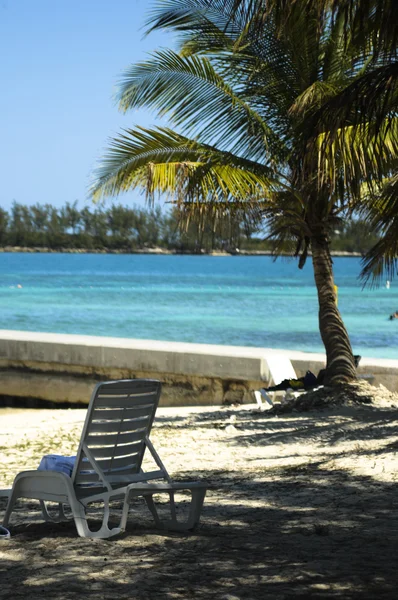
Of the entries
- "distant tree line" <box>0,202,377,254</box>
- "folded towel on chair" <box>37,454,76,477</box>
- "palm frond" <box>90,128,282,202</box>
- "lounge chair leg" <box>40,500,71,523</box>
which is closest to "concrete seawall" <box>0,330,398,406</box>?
"palm frond" <box>90,128,282,202</box>

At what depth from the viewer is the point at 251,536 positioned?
16.3 ft

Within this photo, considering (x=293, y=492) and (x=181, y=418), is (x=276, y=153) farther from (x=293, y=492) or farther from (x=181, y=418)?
(x=293, y=492)

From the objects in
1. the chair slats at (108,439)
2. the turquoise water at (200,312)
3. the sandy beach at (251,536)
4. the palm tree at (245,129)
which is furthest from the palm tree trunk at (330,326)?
the turquoise water at (200,312)

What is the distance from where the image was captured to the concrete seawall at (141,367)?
1356cm

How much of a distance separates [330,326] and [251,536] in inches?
282

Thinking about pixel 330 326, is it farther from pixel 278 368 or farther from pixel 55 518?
pixel 55 518

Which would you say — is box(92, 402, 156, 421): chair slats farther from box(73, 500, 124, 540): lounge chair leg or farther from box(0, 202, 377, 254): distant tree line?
box(0, 202, 377, 254): distant tree line

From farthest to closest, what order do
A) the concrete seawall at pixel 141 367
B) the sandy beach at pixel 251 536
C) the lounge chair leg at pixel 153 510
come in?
the concrete seawall at pixel 141 367 < the lounge chair leg at pixel 153 510 < the sandy beach at pixel 251 536

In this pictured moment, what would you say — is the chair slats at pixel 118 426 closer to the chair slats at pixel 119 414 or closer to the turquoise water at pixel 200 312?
the chair slats at pixel 119 414

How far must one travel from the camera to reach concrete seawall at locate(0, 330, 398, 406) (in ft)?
44.5

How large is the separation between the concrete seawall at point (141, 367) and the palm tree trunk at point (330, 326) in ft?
4.83

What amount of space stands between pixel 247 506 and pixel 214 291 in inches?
2502

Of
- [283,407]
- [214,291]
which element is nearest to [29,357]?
[283,407]

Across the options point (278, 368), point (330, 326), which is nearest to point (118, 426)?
point (330, 326)
